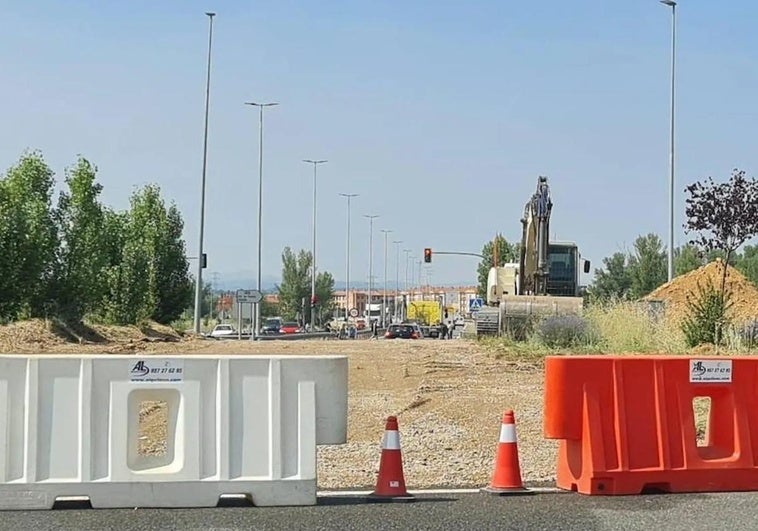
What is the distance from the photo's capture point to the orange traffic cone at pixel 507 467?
969 centimetres

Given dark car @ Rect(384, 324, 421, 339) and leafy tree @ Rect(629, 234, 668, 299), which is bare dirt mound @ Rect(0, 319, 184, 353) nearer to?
dark car @ Rect(384, 324, 421, 339)

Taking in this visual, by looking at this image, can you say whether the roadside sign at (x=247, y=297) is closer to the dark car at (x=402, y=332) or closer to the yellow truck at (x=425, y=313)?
the dark car at (x=402, y=332)

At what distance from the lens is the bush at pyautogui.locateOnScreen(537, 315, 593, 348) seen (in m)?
26.6

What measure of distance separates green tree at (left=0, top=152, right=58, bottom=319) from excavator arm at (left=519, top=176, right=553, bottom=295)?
580 inches

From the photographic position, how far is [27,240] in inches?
1398

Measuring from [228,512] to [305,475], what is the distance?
0.66m


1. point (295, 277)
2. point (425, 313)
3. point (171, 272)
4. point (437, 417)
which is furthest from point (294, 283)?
point (437, 417)

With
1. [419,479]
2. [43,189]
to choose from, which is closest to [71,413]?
[419,479]

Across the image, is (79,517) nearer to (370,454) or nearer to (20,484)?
(20,484)

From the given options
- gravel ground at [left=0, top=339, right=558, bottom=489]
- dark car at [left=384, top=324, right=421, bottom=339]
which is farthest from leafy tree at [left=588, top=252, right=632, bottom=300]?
gravel ground at [left=0, top=339, right=558, bottom=489]

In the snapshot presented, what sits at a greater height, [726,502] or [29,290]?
[29,290]

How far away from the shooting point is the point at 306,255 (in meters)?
120

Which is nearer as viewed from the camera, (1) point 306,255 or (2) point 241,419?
(2) point 241,419

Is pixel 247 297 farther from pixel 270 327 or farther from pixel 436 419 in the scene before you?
pixel 436 419
